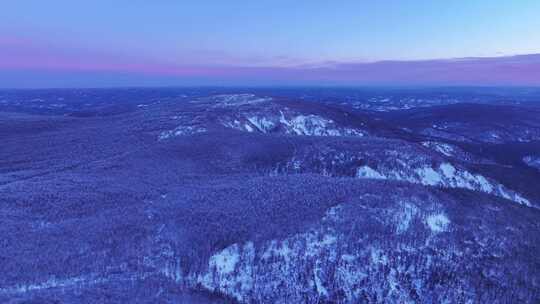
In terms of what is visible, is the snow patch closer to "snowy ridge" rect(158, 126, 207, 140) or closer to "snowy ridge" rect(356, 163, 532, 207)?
"snowy ridge" rect(356, 163, 532, 207)

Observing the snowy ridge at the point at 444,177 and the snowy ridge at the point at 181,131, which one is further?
the snowy ridge at the point at 181,131

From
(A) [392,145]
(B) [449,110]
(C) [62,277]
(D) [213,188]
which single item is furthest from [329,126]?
(B) [449,110]

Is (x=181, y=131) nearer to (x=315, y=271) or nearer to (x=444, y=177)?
(x=444, y=177)

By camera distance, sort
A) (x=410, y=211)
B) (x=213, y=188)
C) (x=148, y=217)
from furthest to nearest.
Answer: (x=213, y=188) < (x=410, y=211) < (x=148, y=217)

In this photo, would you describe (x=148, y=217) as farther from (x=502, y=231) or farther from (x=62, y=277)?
(x=502, y=231)

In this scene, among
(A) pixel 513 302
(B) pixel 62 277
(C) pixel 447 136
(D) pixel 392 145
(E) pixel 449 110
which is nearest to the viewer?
(B) pixel 62 277

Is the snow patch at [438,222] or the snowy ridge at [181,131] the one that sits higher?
the snowy ridge at [181,131]

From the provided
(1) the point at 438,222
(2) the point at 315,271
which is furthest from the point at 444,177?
(2) the point at 315,271

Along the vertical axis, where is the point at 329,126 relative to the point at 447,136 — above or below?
above

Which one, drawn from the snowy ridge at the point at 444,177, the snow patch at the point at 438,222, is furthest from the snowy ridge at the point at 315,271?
the snowy ridge at the point at 444,177

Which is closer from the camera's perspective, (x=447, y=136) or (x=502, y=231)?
(x=502, y=231)

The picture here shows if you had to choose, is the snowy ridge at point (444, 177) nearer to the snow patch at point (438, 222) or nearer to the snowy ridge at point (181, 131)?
the snow patch at point (438, 222)
